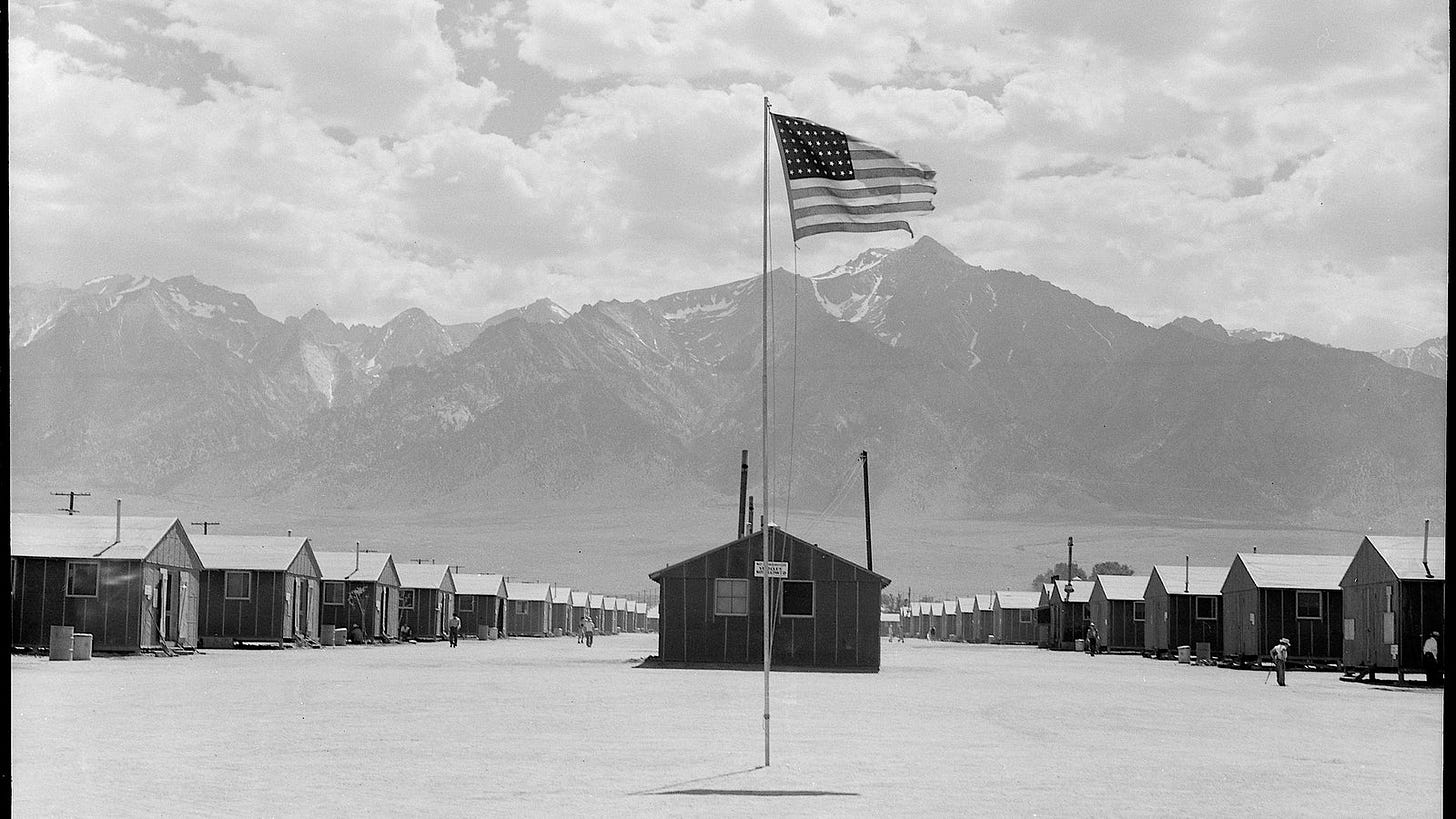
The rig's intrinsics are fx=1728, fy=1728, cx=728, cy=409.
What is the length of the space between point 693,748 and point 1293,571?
53.5m

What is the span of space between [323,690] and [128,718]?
10.7 metres

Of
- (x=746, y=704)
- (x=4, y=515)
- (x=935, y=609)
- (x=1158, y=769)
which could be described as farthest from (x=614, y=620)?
(x=4, y=515)

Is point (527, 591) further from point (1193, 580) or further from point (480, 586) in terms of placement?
point (1193, 580)

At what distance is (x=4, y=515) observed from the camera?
26.3 feet

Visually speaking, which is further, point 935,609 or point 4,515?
point 935,609

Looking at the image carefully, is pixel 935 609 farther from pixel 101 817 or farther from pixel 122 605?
pixel 101 817

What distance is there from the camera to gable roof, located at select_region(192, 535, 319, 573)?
2938 inches

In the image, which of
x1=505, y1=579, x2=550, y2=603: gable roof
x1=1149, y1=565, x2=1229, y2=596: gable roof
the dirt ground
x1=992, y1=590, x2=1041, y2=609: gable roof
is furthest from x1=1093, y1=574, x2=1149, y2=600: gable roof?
the dirt ground

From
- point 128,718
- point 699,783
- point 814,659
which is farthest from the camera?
point 814,659

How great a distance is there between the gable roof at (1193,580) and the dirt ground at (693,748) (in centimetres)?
4083

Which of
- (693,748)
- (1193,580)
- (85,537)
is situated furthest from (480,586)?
(693,748)

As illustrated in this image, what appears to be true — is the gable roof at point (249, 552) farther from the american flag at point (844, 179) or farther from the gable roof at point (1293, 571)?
the american flag at point (844, 179)

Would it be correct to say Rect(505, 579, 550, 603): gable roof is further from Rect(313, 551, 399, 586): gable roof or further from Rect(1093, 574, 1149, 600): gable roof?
Rect(1093, 574, 1149, 600): gable roof

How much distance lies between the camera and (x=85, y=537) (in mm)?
A: 60250
